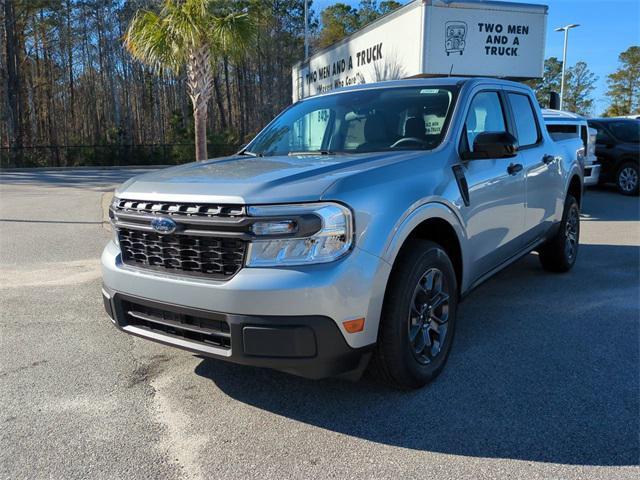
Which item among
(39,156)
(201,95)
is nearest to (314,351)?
(201,95)

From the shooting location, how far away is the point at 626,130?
13.5m

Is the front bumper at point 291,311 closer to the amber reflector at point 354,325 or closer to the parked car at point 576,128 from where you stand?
the amber reflector at point 354,325

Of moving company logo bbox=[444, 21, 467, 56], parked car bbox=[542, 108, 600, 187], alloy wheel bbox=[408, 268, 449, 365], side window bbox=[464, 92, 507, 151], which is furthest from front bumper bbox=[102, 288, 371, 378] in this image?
parked car bbox=[542, 108, 600, 187]

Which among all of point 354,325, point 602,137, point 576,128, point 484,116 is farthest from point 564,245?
point 602,137

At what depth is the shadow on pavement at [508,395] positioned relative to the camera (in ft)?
8.96

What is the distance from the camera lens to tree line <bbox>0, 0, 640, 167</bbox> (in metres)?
30.6

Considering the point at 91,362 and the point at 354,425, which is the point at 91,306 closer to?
the point at 91,362

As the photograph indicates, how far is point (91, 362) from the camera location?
12.3ft

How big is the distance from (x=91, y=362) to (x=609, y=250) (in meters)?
6.51

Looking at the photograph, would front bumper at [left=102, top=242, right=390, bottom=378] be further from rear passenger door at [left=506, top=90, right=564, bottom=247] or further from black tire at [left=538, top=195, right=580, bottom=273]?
black tire at [left=538, top=195, right=580, bottom=273]

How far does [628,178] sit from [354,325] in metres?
12.9

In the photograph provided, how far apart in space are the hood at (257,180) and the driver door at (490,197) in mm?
606

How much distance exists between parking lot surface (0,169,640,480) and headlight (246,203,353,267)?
0.95 m

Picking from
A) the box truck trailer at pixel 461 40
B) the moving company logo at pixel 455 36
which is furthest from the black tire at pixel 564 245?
the moving company logo at pixel 455 36
